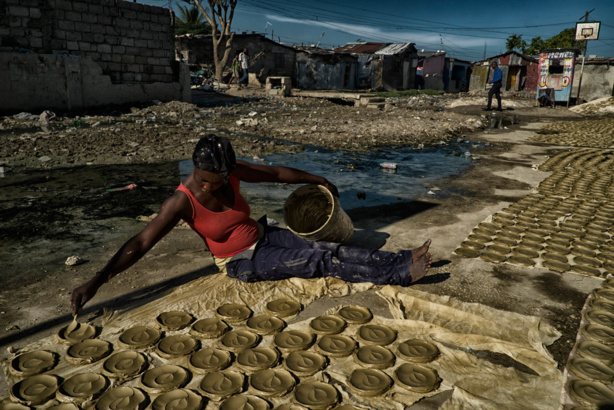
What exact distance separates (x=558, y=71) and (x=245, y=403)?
1043 inches

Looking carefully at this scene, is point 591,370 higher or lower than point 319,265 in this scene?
lower

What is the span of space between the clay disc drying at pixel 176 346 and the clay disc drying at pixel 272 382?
0.46 meters

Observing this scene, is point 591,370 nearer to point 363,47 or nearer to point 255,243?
point 255,243

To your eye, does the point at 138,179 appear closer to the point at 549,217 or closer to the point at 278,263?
the point at 278,263

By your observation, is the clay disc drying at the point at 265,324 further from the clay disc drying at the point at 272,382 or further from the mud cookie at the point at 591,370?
A: the mud cookie at the point at 591,370

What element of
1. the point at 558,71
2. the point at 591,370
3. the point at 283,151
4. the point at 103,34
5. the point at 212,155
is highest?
the point at 558,71

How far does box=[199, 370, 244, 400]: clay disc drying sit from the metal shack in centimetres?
2429

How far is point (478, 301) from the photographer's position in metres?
3.02

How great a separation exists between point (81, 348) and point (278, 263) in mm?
1365

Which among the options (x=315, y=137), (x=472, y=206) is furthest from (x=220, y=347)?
(x=315, y=137)

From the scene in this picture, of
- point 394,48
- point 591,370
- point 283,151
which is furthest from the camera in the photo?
point 394,48

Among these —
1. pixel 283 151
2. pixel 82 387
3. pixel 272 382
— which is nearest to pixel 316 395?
pixel 272 382

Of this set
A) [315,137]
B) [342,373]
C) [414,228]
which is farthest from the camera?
[315,137]

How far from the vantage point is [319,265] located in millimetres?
3252
